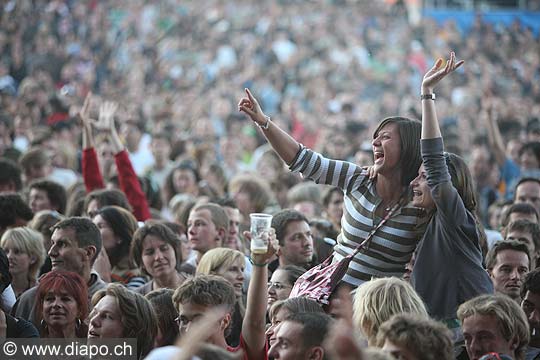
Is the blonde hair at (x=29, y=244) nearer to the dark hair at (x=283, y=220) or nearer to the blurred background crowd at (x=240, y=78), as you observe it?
the dark hair at (x=283, y=220)

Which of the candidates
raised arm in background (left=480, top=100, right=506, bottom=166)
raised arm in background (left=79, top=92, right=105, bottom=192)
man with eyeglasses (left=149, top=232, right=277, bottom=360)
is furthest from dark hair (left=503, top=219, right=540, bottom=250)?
raised arm in background (left=480, top=100, right=506, bottom=166)

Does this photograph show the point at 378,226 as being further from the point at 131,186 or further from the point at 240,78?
the point at 240,78

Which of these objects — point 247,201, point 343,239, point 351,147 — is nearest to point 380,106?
point 351,147

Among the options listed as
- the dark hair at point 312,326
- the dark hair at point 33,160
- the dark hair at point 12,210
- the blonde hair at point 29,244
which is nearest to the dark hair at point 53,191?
the dark hair at point 12,210

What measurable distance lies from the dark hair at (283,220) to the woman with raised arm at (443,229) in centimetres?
200

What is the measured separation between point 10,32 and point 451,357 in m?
15.9

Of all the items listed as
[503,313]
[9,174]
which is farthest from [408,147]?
[9,174]

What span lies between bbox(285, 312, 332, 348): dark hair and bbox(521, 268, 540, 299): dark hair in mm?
1564

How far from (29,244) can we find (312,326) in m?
3.11

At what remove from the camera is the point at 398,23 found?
1037 inches

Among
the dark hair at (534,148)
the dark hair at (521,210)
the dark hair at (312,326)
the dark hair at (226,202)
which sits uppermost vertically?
the dark hair at (534,148)

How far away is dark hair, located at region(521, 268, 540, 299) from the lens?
5.40 m

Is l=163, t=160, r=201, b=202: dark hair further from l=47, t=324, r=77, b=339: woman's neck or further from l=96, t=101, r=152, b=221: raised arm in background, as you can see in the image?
l=47, t=324, r=77, b=339: woman's neck

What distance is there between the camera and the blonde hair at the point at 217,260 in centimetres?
633
